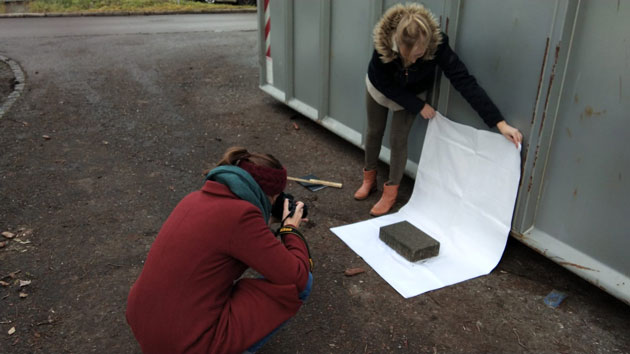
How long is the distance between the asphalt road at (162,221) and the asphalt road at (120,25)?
13.5 feet

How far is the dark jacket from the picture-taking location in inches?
136

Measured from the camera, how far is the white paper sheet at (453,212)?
344 cm

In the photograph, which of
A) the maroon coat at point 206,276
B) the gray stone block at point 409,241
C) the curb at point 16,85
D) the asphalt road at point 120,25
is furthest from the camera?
the asphalt road at point 120,25

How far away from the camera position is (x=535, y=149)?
3225 mm

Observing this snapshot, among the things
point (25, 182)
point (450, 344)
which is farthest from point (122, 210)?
point (450, 344)

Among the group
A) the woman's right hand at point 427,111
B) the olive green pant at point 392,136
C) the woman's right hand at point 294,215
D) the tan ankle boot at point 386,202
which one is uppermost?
the woman's right hand at point 427,111

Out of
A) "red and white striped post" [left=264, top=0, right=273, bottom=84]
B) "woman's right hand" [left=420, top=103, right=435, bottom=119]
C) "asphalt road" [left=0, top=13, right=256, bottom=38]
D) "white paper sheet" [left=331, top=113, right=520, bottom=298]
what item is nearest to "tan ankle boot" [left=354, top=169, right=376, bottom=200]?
"white paper sheet" [left=331, top=113, right=520, bottom=298]

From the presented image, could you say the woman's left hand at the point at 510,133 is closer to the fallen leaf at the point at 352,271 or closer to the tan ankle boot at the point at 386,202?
the tan ankle boot at the point at 386,202

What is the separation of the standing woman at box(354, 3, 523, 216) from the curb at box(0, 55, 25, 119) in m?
4.78

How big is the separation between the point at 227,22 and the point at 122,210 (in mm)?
10994

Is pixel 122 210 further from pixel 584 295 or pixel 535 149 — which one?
pixel 584 295

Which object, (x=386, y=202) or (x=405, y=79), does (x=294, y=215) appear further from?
(x=386, y=202)

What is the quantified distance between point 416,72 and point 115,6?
16330 millimetres

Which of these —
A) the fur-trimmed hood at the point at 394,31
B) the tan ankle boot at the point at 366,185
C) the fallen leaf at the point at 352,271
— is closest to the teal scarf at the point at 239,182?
the fallen leaf at the point at 352,271
